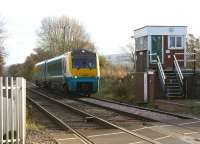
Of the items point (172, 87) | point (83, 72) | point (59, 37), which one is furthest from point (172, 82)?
point (59, 37)

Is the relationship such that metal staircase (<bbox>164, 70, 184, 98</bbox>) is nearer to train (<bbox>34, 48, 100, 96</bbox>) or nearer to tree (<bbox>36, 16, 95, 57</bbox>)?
train (<bbox>34, 48, 100, 96</bbox>)

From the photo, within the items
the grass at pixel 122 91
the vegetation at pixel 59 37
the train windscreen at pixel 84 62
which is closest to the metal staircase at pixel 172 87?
the grass at pixel 122 91

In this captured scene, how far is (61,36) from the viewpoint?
96.9m

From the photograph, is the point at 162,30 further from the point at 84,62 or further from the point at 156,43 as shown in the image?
the point at 84,62

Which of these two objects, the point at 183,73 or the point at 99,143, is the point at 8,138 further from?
the point at 183,73

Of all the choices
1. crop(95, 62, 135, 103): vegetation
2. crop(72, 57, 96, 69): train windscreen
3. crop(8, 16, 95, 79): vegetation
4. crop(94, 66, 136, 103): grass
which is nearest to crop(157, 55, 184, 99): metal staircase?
crop(94, 66, 136, 103): grass

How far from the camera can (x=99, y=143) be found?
1331 centimetres

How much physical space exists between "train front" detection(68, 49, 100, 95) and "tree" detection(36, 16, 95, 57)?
48.7 meters

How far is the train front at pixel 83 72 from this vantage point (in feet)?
125

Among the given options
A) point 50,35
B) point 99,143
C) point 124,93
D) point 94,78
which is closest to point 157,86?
point 124,93

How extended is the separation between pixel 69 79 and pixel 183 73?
9567mm

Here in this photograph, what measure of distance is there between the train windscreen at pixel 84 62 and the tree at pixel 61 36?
48732 mm

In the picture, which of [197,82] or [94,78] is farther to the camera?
[94,78]

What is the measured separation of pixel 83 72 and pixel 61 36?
193ft
